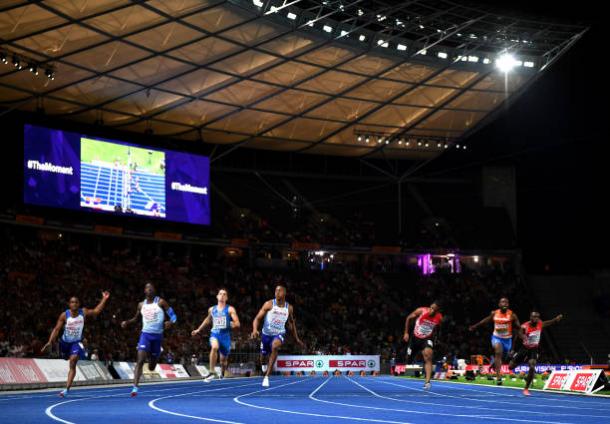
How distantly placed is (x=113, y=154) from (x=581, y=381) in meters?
32.7

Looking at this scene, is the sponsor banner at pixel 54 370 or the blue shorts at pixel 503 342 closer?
the blue shorts at pixel 503 342

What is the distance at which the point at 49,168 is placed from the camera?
149 feet

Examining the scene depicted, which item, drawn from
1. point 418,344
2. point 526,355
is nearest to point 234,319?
point 418,344

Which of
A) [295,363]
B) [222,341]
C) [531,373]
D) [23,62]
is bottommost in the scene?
[295,363]

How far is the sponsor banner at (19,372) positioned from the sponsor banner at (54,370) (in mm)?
299

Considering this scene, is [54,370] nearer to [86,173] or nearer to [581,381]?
[581,381]

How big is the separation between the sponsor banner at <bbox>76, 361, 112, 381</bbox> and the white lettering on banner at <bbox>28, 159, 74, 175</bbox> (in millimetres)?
15192

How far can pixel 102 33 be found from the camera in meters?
39.6

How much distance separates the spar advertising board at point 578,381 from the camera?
2030cm

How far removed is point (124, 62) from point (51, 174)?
6987mm

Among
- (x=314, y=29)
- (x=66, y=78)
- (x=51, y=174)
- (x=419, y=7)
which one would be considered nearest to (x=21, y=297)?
(x=51, y=174)

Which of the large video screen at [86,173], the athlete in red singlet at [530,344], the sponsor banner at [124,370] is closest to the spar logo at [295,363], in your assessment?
the large video screen at [86,173]

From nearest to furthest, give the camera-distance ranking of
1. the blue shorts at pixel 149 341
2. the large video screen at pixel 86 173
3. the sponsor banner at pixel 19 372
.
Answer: the blue shorts at pixel 149 341 < the sponsor banner at pixel 19 372 < the large video screen at pixel 86 173

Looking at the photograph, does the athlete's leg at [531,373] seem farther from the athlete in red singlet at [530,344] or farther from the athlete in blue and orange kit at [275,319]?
the athlete in blue and orange kit at [275,319]
